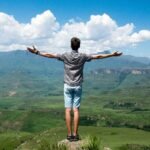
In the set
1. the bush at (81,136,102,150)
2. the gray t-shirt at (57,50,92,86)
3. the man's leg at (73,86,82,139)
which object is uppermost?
the gray t-shirt at (57,50,92,86)

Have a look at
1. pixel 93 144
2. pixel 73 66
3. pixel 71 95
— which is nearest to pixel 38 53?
pixel 73 66

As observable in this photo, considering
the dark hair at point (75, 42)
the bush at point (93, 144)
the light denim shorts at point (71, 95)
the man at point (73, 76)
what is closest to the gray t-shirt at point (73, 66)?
the man at point (73, 76)

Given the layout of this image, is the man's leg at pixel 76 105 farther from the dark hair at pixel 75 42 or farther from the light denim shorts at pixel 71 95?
the dark hair at pixel 75 42

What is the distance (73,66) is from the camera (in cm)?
1680

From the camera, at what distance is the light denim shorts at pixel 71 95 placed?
55.2ft

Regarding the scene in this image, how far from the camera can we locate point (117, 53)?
55.7ft

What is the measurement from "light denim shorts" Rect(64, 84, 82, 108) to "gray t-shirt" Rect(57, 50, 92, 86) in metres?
0.23

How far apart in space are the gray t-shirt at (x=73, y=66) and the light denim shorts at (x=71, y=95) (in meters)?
0.23

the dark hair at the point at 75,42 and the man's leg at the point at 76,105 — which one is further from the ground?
the dark hair at the point at 75,42

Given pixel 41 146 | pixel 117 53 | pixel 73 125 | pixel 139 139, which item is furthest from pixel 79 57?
pixel 139 139

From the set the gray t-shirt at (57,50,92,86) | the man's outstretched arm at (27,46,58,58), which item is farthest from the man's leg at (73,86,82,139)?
the man's outstretched arm at (27,46,58,58)

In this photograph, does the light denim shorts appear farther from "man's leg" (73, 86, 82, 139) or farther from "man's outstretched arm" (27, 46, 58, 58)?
"man's outstretched arm" (27, 46, 58, 58)

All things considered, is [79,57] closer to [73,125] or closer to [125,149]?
[73,125]

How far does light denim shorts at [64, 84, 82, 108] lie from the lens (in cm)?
1681
